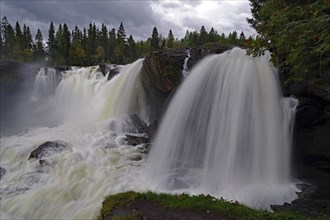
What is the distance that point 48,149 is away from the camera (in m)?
15.6

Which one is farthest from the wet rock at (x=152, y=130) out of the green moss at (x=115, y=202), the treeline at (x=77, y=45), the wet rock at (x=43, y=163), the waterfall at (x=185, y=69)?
the treeline at (x=77, y=45)

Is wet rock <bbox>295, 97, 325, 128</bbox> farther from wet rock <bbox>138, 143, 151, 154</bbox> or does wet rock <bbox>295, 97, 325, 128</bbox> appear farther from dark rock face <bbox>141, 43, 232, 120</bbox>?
wet rock <bbox>138, 143, 151, 154</bbox>

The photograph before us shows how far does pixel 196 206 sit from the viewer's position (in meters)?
7.23

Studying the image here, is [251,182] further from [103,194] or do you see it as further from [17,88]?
[17,88]

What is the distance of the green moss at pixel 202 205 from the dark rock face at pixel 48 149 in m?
8.27

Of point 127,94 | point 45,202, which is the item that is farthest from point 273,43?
point 127,94

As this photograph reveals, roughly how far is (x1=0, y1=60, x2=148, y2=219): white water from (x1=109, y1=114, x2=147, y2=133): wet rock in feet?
1.02

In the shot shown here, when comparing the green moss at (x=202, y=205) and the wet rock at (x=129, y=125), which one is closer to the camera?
the green moss at (x=202, y=205)

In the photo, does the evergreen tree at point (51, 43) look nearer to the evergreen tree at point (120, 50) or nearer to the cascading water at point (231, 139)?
the evergreen tree at point (120, 50)

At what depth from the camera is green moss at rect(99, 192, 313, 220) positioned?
Answer: 6688 millimetres

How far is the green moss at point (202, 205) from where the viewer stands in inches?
263

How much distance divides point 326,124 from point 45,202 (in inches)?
418

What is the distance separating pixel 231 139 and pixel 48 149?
859 cm

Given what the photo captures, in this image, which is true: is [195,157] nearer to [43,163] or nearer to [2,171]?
[43,163]
